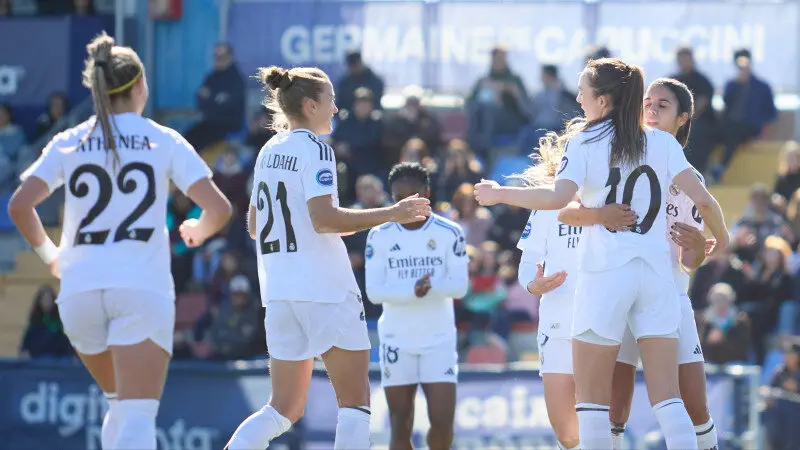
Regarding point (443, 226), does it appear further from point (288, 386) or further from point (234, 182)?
point (234, 182)

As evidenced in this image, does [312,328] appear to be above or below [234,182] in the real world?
above

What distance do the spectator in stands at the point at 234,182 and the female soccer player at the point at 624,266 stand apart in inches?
362

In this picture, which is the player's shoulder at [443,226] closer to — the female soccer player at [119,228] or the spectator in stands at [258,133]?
the female soccer player at [119,228]

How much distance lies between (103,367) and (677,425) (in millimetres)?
2712

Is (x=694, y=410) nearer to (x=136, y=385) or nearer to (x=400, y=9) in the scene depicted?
(x=136, y=385)

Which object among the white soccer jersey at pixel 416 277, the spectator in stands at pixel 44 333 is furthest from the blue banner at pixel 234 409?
the spectator in stands at pixel 44 333

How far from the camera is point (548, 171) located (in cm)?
752

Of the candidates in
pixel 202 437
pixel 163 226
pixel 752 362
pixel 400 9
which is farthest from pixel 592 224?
pixel 400 9

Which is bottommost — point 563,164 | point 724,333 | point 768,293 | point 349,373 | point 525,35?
point 724,333

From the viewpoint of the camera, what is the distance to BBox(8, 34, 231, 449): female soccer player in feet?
20.0

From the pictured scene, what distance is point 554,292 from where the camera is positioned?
7.51 meters

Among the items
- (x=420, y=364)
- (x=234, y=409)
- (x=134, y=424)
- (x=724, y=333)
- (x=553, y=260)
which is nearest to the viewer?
(x=134, y=424)

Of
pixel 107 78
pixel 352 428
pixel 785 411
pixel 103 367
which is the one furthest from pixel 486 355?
pixel 107 78

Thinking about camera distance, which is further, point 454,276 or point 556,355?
point 454,276
